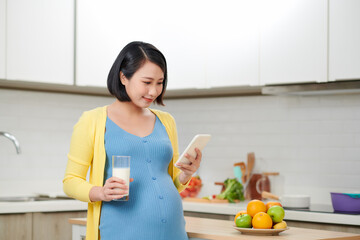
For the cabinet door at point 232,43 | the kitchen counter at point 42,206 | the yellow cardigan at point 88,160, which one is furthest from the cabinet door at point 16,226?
the cabinet door at point 232,43

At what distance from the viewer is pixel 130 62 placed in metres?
2.12

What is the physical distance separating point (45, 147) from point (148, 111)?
84.6 inches

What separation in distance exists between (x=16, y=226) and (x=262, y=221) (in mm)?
1742

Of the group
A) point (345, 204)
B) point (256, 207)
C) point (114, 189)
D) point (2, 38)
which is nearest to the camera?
point (114, 189)

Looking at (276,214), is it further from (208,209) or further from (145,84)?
(208,209)

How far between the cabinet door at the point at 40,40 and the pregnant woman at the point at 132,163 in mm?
1673

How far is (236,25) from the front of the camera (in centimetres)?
389

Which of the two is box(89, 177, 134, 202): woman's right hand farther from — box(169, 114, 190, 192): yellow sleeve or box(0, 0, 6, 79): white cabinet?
box(0, 0, 6, 79): white cabinet

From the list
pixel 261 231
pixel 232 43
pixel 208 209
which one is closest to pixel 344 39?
pixel 232 43

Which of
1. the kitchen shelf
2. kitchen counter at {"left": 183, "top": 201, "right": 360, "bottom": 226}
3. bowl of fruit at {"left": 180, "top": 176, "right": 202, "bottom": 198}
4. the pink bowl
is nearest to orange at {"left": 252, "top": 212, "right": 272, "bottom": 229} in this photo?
kitchen counter at {"left": 183, "top": 201, "right": 360, "bottom": 226}

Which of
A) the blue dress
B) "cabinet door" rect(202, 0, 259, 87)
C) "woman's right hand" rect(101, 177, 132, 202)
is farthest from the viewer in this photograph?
"cabinet door" rect(202, 0, 259, 87)

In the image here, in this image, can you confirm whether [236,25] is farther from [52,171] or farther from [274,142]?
[52,171]

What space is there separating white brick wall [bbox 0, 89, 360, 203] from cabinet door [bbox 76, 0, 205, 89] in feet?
1.69

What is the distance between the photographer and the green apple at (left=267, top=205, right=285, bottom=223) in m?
2.29
